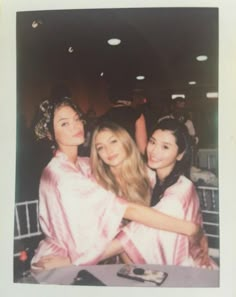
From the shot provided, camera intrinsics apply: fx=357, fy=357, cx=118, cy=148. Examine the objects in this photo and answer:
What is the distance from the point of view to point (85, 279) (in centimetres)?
52

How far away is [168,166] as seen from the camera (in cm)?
52

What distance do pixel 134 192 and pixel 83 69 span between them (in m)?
0.20

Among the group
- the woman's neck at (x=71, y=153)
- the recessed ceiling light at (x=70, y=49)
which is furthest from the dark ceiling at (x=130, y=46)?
the woman's neck at (x=71, y=153)

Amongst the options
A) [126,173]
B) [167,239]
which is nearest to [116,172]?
[126,173]

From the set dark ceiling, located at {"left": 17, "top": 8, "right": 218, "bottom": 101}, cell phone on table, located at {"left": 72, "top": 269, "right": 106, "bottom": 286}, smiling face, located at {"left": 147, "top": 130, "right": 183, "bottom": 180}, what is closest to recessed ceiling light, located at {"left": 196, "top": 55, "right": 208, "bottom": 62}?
dark ceiling, located at {"left": 17, "top": 8, "right": 218, "bottom": 101}

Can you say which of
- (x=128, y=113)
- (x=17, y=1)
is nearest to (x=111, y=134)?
(x=128, y=113)

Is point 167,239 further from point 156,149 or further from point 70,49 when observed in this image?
point 70,49

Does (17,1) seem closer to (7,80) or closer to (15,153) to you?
(7,80)

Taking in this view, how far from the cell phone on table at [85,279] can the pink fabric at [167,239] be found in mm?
62

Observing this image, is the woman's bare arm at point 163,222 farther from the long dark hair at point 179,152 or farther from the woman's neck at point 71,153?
the woman's neck at point 71,153

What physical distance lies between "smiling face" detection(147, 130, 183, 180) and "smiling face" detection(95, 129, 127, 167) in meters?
0.04

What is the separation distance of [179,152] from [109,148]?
0.10m

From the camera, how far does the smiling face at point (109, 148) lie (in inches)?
20.5

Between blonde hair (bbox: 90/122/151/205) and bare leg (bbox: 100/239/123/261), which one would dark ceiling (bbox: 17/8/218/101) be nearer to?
blonde hair (bbox: 90/122/151/205)
